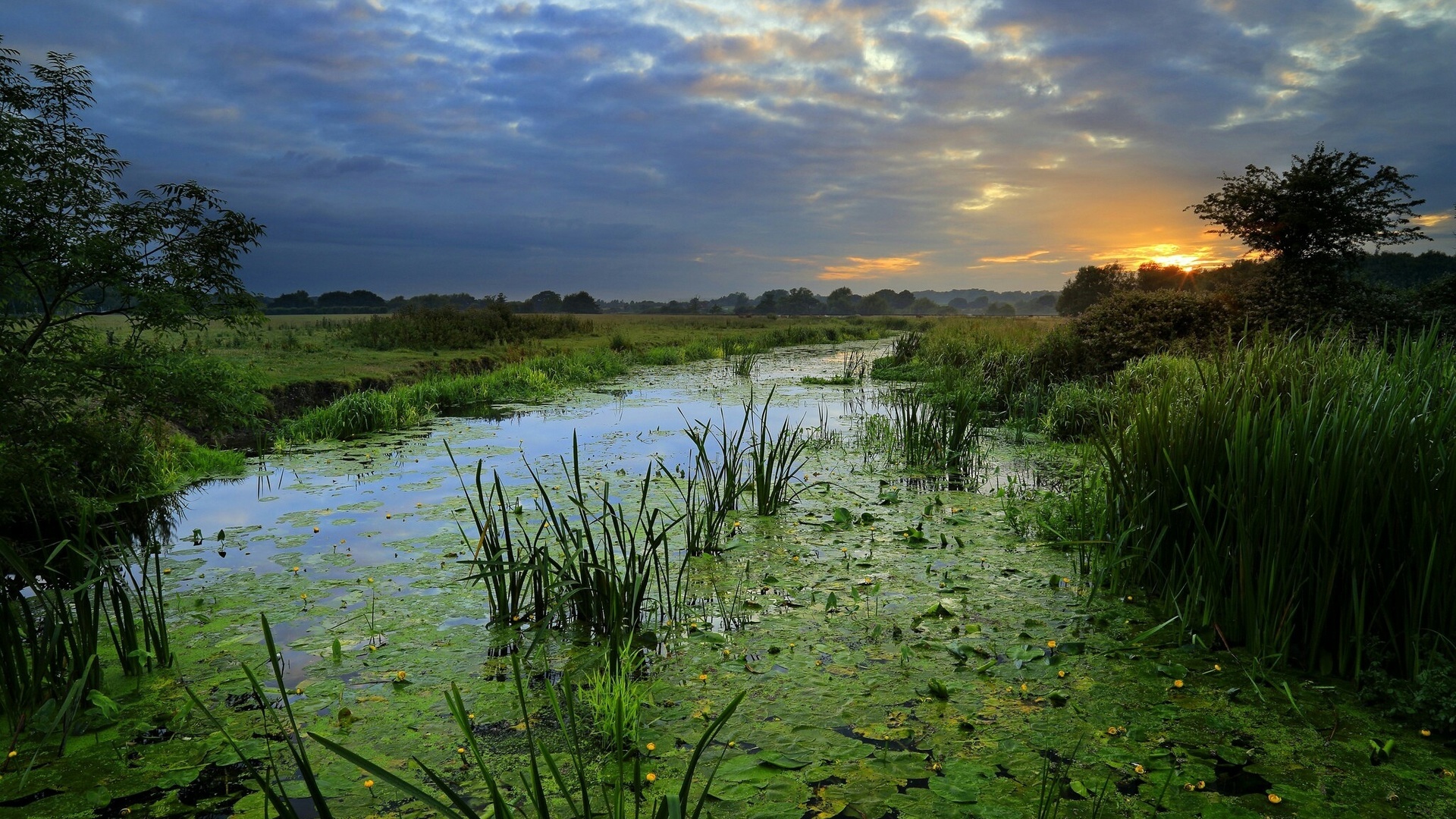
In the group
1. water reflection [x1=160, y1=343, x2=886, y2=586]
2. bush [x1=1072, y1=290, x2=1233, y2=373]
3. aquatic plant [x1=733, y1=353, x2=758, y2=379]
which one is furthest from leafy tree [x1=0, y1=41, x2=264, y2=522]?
bush [x1=1072, y1=290, x2=1233, y2=373]

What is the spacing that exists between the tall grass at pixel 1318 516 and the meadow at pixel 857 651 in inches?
0.9

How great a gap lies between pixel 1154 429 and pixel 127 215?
996 cm

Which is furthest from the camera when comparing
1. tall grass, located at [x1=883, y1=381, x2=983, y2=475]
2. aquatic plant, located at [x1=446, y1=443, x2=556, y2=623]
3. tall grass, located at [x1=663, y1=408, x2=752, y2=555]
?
tall grass, located at [x1=883, y1=381, x2=983, y2=475]

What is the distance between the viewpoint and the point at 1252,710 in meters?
3.26

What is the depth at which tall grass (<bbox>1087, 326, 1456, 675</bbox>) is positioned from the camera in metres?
3.28

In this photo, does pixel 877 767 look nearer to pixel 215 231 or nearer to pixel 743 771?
pixel 743 771

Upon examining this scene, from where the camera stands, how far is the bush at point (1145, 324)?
1439cm

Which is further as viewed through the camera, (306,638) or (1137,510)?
(1137,510)

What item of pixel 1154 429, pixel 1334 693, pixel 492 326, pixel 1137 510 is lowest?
pixel 1334 693

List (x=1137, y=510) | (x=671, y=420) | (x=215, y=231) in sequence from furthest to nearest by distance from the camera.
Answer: (x=671, y=420) < (x=215, y=231) < (x=1137, y=510)

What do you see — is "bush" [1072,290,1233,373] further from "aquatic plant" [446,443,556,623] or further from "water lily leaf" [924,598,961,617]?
"aquatic plant" [446,443,556,623]

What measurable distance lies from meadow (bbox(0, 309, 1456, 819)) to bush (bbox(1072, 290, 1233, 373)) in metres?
9.12

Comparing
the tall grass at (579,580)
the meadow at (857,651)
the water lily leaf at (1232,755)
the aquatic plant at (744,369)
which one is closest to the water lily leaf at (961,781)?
the meadow at (857,651)

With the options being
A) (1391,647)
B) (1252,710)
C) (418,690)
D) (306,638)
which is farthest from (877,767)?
(306,638)
